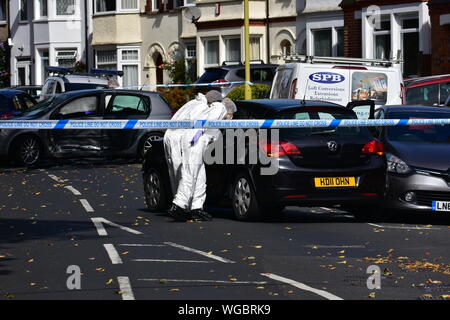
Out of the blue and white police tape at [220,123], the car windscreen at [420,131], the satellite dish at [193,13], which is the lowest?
the car windscreen at [420,131]

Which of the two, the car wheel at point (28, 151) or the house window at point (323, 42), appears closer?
the car wheel at point (28, 151)

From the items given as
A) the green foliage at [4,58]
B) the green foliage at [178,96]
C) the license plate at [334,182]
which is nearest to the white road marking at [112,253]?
the license plate at [334,182]

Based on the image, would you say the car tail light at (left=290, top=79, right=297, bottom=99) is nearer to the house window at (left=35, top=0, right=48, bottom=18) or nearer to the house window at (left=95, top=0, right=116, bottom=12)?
the house window at (left=95, top=0, right=116, bottom=12)

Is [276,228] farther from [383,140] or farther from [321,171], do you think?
[383,140]

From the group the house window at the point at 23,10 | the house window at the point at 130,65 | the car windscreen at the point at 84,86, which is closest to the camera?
the car windscreen at the point at 84,86

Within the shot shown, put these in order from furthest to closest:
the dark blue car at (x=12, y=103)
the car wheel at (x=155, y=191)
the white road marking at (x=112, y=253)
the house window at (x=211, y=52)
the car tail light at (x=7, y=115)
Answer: the house window at (x=211, y=52)
the dark blue car at (x=12, y=103)
the car tail light at (x=7, y=115)
the car wheel at (x=155, y=191)
the white road marking at (x=112, y=253)

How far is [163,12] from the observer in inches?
2012

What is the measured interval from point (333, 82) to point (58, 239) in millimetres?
11144

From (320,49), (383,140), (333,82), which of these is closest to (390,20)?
(320,49)

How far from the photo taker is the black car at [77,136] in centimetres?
2625

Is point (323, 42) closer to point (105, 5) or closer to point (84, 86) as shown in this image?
point (84, 86)

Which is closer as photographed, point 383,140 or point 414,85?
point 383,140

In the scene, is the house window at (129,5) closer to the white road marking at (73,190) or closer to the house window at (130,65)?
the house window at (130,65)

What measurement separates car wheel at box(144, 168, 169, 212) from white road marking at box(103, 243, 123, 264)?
12.3 ft
